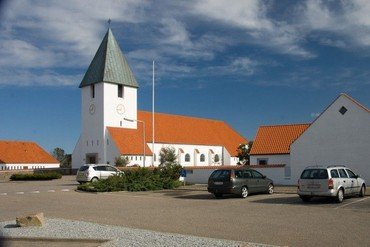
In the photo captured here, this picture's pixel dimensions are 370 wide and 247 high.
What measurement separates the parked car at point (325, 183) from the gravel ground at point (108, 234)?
1041 centimetres

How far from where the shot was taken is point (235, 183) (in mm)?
23938

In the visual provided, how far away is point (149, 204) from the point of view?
2117cm

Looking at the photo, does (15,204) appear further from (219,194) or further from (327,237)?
(327,237)

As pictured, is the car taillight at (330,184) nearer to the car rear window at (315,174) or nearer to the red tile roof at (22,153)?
the car rear window at (315,174)

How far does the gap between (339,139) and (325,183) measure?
48.0 feet

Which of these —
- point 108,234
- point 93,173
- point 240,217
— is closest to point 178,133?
point 93,173

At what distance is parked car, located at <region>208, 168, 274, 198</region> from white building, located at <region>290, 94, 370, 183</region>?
34.6ft

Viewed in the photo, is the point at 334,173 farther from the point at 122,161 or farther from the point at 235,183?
the point at 122,161

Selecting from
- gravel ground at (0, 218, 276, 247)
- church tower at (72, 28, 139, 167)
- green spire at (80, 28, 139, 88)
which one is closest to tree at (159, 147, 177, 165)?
church tower at (72, 28, 139, 167)

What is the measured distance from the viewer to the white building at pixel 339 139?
107 ft

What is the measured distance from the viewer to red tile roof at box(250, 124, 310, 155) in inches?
1828

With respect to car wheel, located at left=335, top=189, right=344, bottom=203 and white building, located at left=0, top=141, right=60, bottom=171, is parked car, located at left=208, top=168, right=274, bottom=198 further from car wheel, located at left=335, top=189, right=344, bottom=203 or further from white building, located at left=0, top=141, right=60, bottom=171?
white building, located at left=0, top=141, right=60, bottom=171

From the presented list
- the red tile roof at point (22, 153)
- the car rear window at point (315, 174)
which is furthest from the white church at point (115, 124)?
the car rear window at point (315, 174)

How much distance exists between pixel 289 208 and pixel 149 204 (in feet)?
20.8
